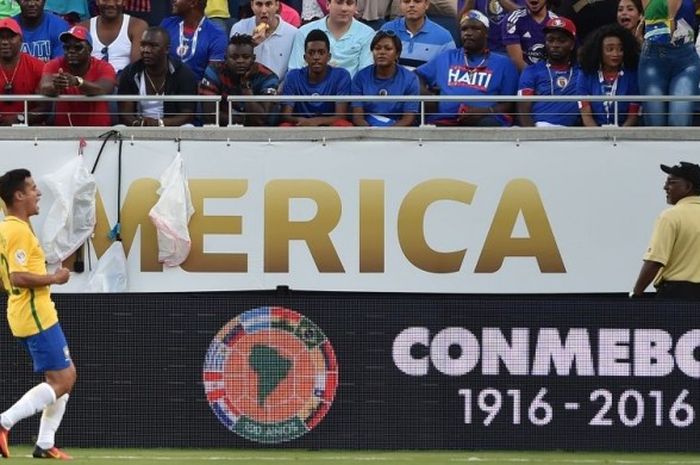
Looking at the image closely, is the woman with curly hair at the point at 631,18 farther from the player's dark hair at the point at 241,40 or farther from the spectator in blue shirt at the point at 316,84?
the player's dark hair at the point at 241,40

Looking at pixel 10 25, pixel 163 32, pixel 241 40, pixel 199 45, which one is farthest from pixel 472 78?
pixel 10 25

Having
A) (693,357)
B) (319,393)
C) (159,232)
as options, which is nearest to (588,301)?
(693,357)

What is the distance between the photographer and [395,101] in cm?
1603

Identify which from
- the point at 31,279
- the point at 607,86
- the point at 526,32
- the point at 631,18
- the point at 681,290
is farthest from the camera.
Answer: the point at 526,32

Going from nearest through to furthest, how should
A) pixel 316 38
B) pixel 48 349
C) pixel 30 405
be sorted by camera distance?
pixel 30 405, pixel 48 349, pixel 316 38

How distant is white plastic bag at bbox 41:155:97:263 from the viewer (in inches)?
628

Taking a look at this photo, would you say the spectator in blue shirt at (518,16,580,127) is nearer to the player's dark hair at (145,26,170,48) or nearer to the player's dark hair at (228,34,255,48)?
the player's dark hair at (228,34,255,48)

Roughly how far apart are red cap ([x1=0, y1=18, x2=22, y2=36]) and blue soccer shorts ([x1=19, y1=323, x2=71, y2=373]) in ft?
19.4

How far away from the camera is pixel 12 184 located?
36.3 ft

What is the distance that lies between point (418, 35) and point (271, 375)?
585 cm

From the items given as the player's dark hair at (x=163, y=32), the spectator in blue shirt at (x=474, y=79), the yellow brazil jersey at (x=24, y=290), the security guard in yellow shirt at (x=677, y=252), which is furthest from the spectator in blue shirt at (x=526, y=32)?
the yellow brazil jersey at (x=24, y=290)

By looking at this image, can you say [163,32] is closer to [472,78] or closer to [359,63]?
[359,63]

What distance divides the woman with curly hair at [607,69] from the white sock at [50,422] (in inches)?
275

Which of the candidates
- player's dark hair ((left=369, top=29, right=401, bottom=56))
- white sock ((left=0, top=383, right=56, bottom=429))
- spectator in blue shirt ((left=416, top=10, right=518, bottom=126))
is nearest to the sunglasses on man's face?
player's dark hair ((left=369, top=29, right=401, bottom=56))
